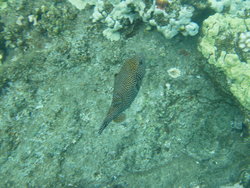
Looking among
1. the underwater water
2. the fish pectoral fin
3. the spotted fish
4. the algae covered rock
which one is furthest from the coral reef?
the fish pectoral fin

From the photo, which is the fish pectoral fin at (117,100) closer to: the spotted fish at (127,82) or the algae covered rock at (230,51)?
the spotted fish at (127,82)

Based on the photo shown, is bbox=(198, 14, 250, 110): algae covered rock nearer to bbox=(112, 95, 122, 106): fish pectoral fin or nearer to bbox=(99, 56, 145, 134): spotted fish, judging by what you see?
bbox=(99, 56, 145, 134): spotted fish

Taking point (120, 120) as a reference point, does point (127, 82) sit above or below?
above

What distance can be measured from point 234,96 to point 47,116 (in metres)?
3.61

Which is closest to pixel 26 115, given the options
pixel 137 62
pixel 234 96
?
pixel 137 62

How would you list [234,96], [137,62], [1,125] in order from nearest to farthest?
[137,62] → [234,96] → [1,125]

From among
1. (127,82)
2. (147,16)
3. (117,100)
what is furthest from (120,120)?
(147,16)

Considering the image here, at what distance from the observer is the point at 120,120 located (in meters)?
4.08

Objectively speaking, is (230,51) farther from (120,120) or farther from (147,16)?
(120,120)

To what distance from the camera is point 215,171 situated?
4469mm

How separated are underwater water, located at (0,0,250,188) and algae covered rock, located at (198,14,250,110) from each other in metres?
0.16

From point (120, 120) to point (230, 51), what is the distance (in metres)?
2.39

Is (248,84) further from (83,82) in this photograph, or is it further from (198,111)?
(83,82)

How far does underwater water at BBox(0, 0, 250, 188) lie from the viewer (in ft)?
13.1
